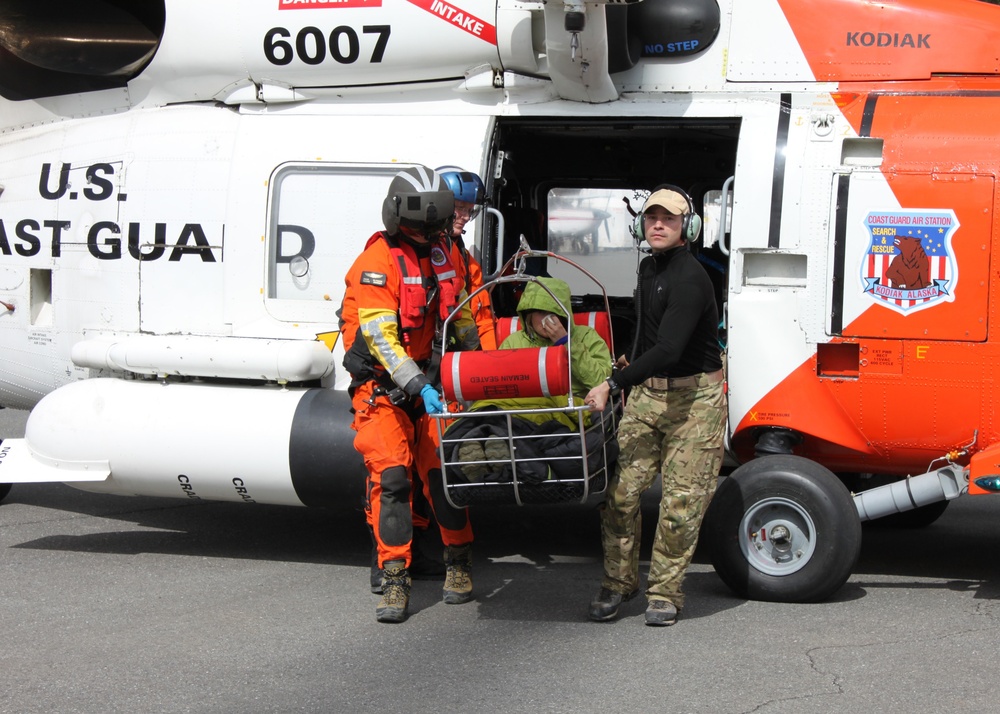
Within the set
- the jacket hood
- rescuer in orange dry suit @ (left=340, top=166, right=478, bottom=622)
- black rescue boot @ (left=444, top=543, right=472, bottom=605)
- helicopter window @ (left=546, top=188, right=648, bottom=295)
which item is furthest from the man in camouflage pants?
helicopter window @ (left=546, top=188, right=648, bottom=295)

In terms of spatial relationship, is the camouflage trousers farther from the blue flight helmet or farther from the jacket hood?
the blue flight helmet

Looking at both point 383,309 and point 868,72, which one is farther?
point 868,72

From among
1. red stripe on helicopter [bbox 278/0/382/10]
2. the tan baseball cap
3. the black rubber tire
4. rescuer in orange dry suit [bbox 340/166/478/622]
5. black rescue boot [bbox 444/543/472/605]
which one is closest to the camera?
the tan baseball cap

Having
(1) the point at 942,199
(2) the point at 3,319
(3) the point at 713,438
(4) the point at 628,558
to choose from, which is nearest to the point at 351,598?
(4) the point at 628,558

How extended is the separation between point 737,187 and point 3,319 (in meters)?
4.28

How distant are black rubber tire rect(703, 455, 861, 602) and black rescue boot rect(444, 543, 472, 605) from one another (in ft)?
3.74

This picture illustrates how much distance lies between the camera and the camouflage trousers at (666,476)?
192 inches

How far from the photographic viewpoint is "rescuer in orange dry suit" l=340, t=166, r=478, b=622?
4.99 metres

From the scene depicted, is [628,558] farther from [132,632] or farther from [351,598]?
[132,632]

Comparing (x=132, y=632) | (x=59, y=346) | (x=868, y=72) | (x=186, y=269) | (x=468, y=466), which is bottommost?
(x=132, y=632)

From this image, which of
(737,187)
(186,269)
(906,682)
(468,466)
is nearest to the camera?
(906,682)

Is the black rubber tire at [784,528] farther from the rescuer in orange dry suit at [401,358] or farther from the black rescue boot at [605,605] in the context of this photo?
the rescuer in orange dry suit at [401,358]

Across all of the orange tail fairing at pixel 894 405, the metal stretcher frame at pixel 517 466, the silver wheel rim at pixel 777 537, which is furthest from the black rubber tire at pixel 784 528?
the metal stretcher frame at pixel 517 466

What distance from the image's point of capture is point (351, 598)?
5445mm
